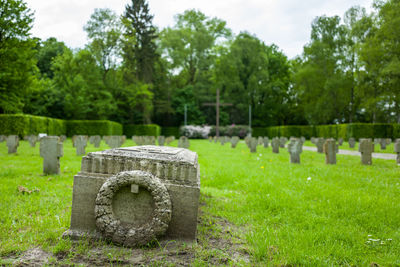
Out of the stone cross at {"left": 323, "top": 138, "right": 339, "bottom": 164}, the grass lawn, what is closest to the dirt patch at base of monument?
the grass lawn

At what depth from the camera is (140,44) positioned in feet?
120

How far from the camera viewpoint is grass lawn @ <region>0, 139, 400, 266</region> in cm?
234

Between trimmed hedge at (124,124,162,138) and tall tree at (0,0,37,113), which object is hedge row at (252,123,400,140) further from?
tall tree at (0,0,37,113)

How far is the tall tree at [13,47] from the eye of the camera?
53.4 feet

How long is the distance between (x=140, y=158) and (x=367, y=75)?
31915mm

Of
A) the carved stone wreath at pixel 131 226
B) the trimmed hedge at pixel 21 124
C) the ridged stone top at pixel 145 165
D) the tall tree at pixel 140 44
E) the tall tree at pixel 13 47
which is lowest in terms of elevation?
the carved stone wreath at pixel 131 226

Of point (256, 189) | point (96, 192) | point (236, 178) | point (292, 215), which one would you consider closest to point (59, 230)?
point (96, 192)

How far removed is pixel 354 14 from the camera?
101ft

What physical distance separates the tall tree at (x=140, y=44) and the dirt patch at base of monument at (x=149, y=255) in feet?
115

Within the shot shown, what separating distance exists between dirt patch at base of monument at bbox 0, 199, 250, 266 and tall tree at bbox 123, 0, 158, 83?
3501 cm

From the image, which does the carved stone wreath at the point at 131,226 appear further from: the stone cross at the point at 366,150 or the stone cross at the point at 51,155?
the stone cross at the point at 366,150

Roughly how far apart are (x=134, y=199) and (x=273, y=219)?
1.86 metres

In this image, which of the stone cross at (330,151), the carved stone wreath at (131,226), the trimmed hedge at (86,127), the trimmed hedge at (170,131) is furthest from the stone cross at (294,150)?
the trimmed hedge at (170,131)

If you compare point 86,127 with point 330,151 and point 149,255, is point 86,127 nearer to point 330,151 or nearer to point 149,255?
point 330,151
